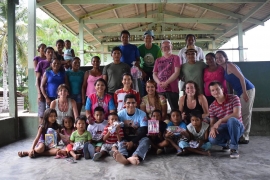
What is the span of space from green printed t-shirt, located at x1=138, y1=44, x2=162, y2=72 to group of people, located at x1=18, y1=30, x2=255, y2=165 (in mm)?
17

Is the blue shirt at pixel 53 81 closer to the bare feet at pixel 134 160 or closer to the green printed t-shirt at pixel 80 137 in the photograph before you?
the green printed t-shirt at pixel 80 137

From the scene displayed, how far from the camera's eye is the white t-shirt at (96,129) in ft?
11.5

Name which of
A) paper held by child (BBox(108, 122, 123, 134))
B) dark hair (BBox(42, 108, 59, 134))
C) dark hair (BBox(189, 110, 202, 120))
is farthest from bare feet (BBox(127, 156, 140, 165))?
dark hair (BBox(42, 108, 59, 134))

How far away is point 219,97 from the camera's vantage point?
340 centimetres

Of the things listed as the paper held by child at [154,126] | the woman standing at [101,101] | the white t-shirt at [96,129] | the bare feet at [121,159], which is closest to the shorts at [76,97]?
the woman standing at [101,101]

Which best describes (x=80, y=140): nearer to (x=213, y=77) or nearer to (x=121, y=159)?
(x=121, y=159)

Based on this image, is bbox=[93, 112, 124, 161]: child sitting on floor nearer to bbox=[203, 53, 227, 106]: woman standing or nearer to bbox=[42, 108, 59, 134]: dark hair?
bbox=[42, 108, 59, 134]: dark hair

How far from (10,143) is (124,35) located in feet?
8.93

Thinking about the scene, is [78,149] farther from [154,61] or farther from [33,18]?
[33,18]

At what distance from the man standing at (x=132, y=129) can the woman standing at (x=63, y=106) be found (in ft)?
2.56

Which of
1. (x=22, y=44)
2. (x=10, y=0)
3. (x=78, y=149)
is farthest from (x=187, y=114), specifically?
(x=22, y=44)

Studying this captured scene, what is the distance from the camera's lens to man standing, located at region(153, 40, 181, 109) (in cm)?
403

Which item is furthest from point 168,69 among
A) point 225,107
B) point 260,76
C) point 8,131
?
point 8,131

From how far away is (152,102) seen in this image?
378cm
